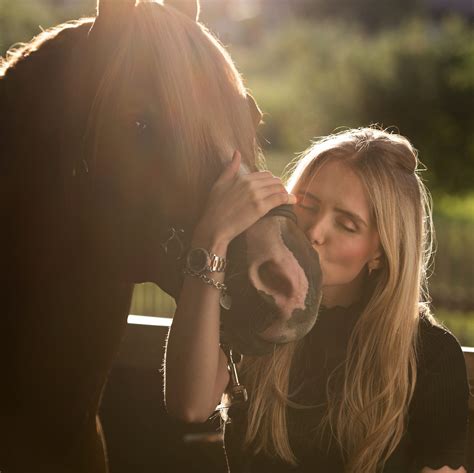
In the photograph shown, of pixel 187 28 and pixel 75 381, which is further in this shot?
pixel 75 381

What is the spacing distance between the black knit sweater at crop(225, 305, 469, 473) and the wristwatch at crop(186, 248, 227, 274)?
1.72ft

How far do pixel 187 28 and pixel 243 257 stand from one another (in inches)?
19.5

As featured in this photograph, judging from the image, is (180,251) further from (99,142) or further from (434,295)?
(434,295)

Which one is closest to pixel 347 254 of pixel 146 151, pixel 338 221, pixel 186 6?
pixel 338 221

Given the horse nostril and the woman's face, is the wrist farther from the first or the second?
the woman's face

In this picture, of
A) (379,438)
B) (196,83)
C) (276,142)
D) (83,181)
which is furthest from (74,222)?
(276,142)

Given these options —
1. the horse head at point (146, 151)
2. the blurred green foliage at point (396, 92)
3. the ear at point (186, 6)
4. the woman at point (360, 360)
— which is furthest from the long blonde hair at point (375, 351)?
the blurred green foliage at point (396, 92)

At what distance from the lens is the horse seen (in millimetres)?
1291

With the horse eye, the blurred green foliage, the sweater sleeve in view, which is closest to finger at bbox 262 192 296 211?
the horse eye

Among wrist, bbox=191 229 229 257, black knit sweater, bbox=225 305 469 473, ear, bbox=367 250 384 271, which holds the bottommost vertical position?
black knit sweater, bbox=225 305 469 473

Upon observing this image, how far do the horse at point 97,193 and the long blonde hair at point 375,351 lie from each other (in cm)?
35

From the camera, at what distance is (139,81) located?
1.33 metres

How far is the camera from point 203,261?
1.24 m

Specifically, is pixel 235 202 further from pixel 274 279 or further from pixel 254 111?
pixel 254 111
